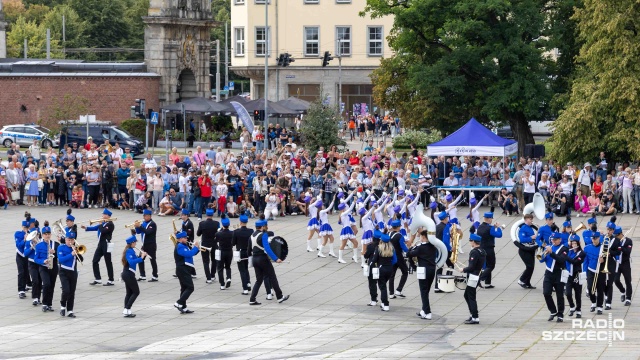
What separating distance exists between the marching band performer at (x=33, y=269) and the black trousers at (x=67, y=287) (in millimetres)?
1130

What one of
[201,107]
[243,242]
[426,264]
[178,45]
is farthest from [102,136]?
[426,264]

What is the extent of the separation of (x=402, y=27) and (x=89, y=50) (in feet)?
172

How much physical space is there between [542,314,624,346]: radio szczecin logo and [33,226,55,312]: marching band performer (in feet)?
29.6

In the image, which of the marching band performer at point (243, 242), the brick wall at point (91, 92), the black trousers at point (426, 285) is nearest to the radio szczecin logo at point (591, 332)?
the black trousers at point (426, 285)

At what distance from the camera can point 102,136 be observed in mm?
50438

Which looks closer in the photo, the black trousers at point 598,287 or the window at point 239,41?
the black trousers at point 598,287

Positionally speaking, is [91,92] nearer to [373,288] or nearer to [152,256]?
[152,256]

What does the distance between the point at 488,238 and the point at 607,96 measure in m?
15.3

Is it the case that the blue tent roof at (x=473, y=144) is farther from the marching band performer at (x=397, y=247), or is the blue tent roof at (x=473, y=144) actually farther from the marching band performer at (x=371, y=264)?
the marching band performer at (x=371, y=264)

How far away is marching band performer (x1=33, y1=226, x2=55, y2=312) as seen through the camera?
22000mm

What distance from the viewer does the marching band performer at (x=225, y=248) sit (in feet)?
77.6

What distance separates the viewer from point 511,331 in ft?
64.8

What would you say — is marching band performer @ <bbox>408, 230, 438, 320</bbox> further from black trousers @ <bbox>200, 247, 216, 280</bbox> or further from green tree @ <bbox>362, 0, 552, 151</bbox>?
green tree @ <bbox>362, 0, 552, 151</bbox>

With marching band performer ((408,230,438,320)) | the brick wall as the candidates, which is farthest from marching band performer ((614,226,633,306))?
the brick wall
